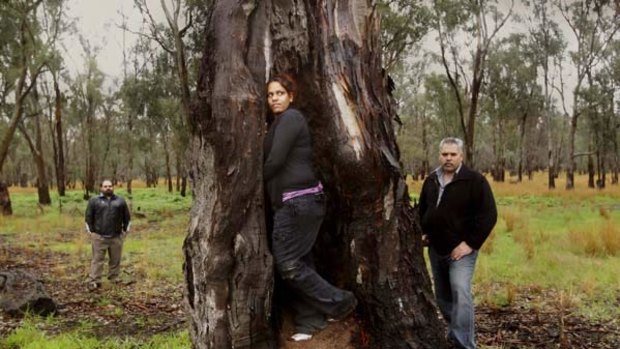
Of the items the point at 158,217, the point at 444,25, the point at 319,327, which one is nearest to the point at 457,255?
the point at 319,327

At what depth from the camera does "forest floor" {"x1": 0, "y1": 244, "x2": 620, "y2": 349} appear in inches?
227

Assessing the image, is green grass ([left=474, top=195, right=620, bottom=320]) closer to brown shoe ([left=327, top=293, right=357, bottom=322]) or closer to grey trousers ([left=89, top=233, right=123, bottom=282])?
brown shoe ([left=327, top=293, right=357, bottom=322])

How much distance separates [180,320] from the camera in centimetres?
714

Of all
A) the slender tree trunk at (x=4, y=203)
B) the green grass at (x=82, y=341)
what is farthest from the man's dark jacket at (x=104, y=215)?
the slender tree trunk at (x=4, y=203)

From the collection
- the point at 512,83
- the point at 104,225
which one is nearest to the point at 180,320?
the point at 104,225

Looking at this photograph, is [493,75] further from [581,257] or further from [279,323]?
[279,323]

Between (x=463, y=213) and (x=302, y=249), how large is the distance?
163cm

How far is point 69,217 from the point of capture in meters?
20.3

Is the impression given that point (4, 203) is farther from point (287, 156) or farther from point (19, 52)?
point (287, 156)

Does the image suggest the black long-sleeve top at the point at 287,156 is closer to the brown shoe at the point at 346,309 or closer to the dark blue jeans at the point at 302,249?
the dark blue jeans at the point at 302,249

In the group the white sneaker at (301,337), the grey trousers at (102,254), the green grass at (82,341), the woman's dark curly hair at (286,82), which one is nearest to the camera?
the woman's dark curly hair at (286,82)

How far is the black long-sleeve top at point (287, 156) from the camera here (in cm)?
355

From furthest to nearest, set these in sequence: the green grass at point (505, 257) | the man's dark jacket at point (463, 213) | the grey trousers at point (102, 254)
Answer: the grey trousers at point (102, 254)
the green grass at point (505, 257)
the man's dark jacket at point (463, 213)

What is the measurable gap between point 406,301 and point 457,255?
72cm
